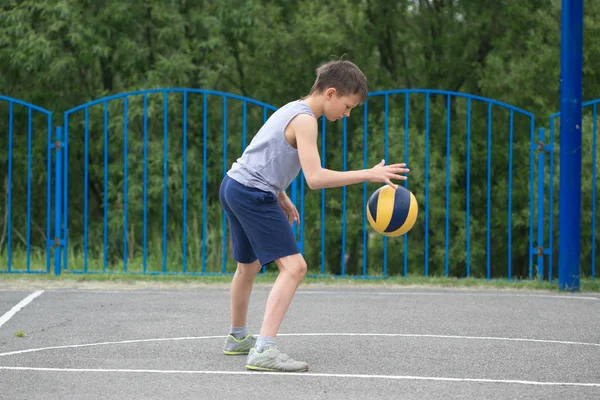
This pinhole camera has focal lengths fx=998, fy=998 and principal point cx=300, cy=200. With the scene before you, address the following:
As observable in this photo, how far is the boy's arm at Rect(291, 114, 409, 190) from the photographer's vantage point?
5.39 meters

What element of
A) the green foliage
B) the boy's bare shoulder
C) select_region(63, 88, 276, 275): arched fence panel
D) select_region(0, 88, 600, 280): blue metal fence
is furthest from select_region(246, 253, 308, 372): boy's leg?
the green foliage

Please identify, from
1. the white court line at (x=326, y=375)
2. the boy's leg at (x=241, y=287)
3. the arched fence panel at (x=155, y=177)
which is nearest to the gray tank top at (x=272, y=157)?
the boy's leg at (x=241, y=287)

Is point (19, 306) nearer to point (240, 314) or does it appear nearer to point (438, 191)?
point (240, 314)

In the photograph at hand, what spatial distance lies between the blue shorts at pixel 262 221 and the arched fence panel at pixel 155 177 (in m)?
6.22

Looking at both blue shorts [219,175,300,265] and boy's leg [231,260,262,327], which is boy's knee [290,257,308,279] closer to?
blue shorts [219,175,300,265]

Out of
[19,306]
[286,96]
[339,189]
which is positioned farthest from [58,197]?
[286,96]

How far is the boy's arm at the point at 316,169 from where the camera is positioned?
17.7 ft

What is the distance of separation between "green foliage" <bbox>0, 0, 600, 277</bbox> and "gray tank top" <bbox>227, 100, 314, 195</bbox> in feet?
24.5

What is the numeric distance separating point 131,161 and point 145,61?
2181 mm

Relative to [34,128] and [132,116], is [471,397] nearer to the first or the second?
[132,116]

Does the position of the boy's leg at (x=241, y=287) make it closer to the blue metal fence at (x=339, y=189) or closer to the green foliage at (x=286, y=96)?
the blue metal fence at (x=339, y=189)

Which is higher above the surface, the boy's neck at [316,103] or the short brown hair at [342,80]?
the short brown hair at [342,80]

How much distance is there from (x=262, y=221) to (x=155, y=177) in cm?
791

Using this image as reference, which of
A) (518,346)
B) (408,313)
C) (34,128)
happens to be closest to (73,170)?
(34,128)
